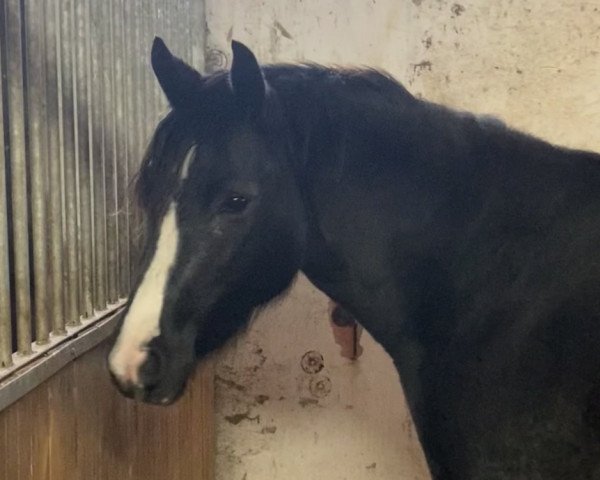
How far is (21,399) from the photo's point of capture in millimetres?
906

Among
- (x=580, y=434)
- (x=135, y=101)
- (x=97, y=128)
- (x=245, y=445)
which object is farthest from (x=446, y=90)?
(x=245, y=445)

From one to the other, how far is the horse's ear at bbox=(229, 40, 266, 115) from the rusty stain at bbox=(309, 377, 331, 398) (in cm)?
102

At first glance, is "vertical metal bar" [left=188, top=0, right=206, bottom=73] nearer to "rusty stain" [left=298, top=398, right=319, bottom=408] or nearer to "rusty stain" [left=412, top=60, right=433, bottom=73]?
"rusty stain" [left=412, top=60, right=433, bottom=73]

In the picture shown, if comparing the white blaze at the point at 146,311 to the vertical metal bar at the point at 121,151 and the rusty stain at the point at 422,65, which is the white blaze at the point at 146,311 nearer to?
the vertical metal bar at the point at 121,151

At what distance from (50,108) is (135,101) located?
0.45 m

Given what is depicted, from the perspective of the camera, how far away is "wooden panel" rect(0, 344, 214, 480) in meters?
0.92

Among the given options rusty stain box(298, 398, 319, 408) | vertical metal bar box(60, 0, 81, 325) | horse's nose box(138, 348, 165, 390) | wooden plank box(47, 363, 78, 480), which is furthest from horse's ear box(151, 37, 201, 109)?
rusty stain box(298, 398, 319, 408)

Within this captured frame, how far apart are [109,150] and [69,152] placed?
215 millimetres

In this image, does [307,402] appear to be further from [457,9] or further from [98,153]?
[457,9]

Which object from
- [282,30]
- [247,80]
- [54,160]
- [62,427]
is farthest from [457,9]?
[62,427]

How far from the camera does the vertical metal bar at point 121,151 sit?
1.34 metres

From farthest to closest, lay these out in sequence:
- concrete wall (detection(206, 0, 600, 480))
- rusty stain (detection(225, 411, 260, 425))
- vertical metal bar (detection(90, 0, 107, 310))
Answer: rusty stain (detection(225, 411, 260, 425)) → concrete wall (detection(206, 0, 600, 480)) → vertical metal bar (detection(90, 0, 107, 310))

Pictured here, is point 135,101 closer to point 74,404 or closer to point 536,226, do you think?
point 74,404

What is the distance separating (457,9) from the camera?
165 cm
